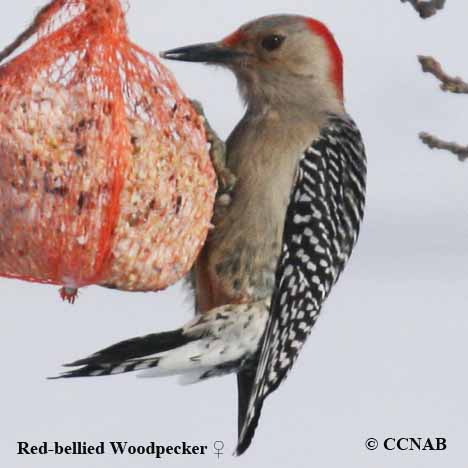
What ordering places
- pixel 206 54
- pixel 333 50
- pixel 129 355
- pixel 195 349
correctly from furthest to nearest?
pixel 333 50, pixel 206 54, pixel 195 349, pixel 129 355

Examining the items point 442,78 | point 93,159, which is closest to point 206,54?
point 93,159

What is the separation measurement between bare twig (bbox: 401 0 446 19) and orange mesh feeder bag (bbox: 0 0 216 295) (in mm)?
1084

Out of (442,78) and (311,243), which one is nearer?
(442,78)

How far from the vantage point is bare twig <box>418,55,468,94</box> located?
260 cm

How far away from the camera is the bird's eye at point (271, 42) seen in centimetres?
416

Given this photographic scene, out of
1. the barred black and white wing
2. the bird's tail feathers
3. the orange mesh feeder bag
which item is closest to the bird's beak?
the orange mesh feeder bag

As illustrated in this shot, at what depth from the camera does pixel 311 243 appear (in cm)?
407

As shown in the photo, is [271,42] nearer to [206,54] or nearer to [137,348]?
[206,54]

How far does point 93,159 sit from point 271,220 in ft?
3.04

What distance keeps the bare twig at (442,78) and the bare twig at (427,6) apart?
0.19 m

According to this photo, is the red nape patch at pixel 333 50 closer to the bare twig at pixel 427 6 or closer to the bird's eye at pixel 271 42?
the bird's eye at pixel 271 42

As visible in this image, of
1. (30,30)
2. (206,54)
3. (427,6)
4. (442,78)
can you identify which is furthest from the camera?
(206,54)

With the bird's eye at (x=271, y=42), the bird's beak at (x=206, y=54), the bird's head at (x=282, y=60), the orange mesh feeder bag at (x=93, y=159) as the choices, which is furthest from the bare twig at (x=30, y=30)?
the bird's eye at (x=271, y=42)

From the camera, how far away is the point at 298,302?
415cm
